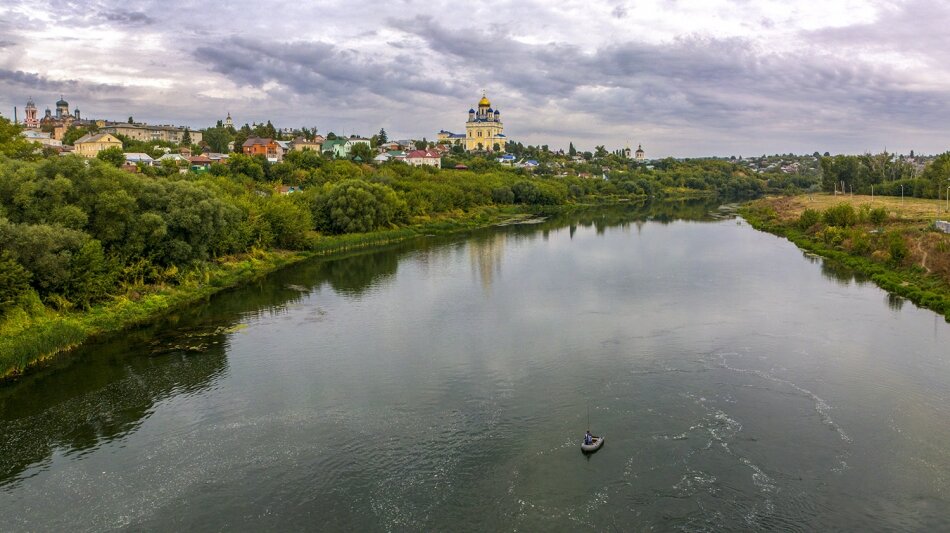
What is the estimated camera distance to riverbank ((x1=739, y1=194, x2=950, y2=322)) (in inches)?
1030

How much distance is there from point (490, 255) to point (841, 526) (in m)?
27.8

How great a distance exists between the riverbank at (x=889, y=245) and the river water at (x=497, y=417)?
200 centimetres

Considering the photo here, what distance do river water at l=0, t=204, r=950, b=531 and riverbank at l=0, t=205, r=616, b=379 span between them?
83 centimetres

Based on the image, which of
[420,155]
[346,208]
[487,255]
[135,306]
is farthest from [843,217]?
[420,155]

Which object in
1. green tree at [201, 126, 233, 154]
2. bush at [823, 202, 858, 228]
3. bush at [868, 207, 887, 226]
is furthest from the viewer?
green tree at [201, 126, 233, 154]

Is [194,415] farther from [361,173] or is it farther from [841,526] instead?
[361,173]

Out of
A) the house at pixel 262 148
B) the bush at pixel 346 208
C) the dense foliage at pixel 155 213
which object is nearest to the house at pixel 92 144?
the dense foliage at pixel 155 213

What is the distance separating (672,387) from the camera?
16500 mm

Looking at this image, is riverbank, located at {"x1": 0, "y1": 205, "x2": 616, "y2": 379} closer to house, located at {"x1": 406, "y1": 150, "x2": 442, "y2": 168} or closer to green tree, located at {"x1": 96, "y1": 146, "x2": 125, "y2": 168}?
green tree, located at {"x1": 96, "y1": 146, "x2": 125, "y2": 168}

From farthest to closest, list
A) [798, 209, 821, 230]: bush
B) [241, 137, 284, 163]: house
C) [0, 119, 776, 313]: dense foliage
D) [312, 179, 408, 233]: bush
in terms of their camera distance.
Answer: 1. [241, 137, 284, 163]: house
2. [798, 209, 821, 230]: bush
3. [312, 179, 408, 233]: bush
4. [0, 119, 776, 313]: dense foliage


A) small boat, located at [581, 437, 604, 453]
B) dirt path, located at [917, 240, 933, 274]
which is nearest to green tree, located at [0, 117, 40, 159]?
small boat, located at [581, 437, 604, 453]

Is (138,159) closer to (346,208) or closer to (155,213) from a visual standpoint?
(346,208)

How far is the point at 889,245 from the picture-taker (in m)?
31.5

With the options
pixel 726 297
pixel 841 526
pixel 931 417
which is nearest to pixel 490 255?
pixel 726 297
